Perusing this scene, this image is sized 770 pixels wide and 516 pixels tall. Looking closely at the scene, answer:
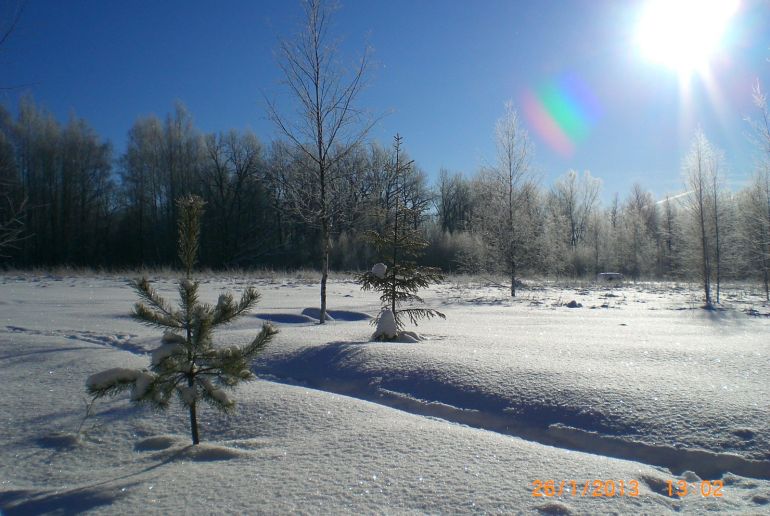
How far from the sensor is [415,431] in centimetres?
374

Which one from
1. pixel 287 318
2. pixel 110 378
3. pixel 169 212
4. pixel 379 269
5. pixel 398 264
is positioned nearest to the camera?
pixel 110 378

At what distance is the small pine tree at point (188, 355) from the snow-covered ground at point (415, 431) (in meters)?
0.48

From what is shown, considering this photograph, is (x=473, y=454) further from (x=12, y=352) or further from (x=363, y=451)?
(x=12, y=352)

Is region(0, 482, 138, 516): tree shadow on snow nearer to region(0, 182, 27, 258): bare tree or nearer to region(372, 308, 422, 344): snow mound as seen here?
region(372, 308, 422, 344): snow mound

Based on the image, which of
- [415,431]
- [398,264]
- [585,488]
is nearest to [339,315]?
[398,264]

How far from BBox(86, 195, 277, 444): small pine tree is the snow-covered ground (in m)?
0.48

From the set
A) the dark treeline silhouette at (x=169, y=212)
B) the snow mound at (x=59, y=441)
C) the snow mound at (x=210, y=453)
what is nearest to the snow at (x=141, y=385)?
the snow mound at (x=210, y=453)

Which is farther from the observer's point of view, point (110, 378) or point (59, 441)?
point (59, 441)

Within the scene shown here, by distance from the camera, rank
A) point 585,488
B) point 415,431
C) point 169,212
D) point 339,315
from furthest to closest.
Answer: point 169,212
point 339,315
point 415,431
point 585,488

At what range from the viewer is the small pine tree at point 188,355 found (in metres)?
3.13

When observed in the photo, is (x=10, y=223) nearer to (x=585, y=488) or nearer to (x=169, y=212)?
(x=585, y=488)

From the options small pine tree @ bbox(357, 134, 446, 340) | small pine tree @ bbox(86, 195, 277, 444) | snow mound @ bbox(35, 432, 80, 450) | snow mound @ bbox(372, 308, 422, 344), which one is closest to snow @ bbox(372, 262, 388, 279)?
small pine tree @ bbox(357, 134, 446, 340)

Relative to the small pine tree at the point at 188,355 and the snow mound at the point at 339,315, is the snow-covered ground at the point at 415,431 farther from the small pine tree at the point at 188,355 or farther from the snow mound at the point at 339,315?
the snow mound at the point at 339,315

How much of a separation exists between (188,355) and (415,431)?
1741mm
